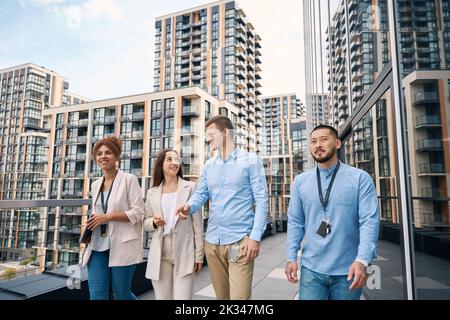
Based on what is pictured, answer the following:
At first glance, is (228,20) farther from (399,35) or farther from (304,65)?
(399,35)

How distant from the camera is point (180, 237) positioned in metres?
1.44

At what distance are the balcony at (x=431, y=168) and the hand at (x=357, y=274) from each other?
1.40 ft

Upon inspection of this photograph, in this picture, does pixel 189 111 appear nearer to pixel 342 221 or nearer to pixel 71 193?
pixel 71 193

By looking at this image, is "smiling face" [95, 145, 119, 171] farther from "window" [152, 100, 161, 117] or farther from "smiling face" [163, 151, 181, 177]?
"window" [152, 100, 161, 117]

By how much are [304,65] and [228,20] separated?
3302 cm

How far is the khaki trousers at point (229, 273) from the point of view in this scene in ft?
4.20

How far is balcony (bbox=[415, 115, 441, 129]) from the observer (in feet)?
3.14

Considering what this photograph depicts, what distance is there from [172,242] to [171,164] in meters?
0.43

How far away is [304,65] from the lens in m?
9.27

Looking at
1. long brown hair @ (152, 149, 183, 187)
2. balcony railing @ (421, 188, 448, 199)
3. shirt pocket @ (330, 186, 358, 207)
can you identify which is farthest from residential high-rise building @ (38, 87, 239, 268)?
balcony railing @ (421, 188, 448, 199)

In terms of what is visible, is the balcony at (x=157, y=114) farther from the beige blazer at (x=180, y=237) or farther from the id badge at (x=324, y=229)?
the id badge at (x=324, y=229)

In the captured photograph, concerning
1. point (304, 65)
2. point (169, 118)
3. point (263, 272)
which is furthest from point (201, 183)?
point (169, 118)

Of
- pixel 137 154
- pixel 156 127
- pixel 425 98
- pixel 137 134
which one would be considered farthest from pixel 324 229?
pixel 137 134

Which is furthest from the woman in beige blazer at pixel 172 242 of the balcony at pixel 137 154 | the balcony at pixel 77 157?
the balcony at pixel 77 157
